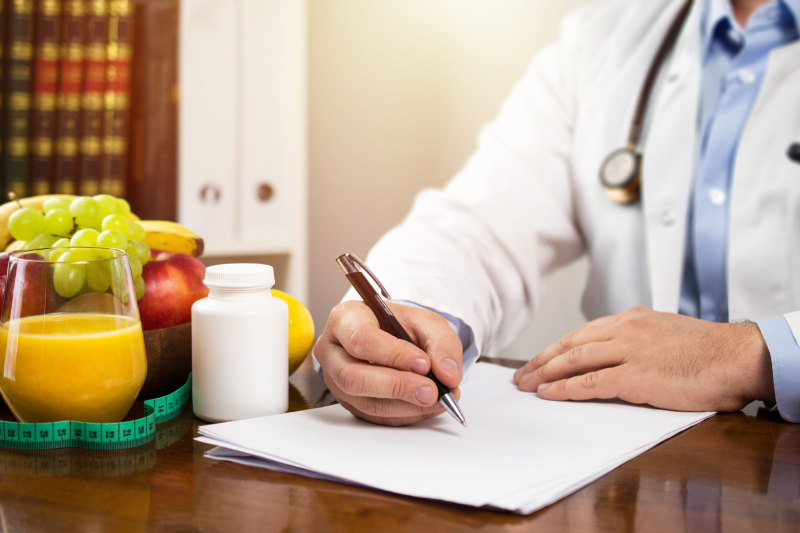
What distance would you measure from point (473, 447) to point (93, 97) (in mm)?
1755

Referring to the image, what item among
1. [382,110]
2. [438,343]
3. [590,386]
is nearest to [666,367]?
[590,386]

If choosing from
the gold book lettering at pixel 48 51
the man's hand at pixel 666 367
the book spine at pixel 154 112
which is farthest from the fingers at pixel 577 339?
the gold book lettering at pixel 48 51

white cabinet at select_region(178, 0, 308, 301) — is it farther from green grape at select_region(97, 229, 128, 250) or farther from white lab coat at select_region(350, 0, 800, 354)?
green grape at select_region(97, 229, 128, 250)

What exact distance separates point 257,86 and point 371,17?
0.76m

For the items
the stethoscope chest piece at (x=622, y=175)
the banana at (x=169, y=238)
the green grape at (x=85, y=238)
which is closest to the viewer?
the green grape at (x=85, y=238)

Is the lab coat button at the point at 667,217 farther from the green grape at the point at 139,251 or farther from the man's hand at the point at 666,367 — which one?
the green grape at the point at 139,251

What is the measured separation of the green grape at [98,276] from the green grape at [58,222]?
0.58ft

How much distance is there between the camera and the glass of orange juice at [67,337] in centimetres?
53

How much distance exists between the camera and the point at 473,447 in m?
0.54

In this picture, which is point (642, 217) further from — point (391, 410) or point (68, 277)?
point (68, 277)

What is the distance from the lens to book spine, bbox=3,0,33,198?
6.01 ft

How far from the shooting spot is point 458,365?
1.95 ft

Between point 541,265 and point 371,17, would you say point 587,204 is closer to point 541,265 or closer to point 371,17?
point 541,265

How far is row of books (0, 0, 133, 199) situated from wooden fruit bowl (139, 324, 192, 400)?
4.59ft
